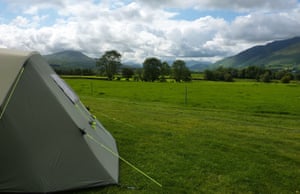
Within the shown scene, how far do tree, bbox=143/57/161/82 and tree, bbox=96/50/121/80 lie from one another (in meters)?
8.58

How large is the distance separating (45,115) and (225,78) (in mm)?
85880

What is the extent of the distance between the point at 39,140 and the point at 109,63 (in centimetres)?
7955

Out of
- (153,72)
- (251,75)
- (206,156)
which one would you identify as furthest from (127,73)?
(206,156)

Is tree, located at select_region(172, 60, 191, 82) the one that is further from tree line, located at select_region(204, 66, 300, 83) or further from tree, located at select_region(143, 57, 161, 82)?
tree line, located at select_region(204, 66, 300, 83)

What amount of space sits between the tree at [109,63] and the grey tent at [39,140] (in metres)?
75.2

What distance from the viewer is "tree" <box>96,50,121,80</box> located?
8250 centimetres

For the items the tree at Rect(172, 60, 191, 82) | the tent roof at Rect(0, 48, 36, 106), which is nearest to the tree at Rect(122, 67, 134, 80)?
the tree at Rect(172, 60, 191, 82)

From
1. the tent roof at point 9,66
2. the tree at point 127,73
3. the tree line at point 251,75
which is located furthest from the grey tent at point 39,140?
the tree line at point 251,75

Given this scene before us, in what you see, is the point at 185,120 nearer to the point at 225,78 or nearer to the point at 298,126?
the point at 298,126

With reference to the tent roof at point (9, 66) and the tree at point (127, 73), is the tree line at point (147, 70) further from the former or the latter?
the tent roof at point (9, 66)

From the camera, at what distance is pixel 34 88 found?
21.3ft

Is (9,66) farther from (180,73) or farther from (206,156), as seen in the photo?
(180,73)

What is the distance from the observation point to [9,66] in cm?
652

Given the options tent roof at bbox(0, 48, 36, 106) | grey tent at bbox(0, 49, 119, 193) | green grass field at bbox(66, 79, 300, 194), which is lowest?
green grass field at bbox(66, 79, 300, 194)
